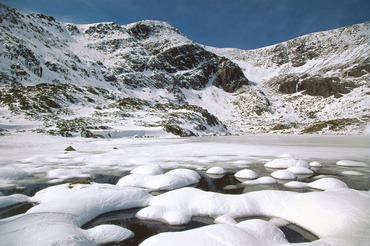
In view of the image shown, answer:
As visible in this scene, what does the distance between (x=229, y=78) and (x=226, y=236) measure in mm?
132415

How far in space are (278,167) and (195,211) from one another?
7.04m

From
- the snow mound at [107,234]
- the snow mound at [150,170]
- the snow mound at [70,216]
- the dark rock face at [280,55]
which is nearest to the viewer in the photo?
the snow mound at [70,216]

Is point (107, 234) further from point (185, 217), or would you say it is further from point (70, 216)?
point (185, 217)

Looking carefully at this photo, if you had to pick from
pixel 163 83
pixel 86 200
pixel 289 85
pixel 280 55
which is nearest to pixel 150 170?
pixel 86 200

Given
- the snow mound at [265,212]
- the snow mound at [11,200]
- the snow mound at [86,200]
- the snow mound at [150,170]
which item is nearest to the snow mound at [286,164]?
the snow mound at [265,212]

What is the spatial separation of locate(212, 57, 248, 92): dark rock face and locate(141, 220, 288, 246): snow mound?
12605 centimetres

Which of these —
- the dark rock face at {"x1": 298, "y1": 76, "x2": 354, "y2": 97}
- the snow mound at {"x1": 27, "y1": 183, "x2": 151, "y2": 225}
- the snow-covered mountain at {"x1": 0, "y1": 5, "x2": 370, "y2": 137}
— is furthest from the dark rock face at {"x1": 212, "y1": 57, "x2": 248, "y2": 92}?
the snow mound at {"x1": 27, "y1": 183, "x2": 151, "y2": 225}

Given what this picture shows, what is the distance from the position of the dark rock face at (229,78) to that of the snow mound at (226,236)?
414 ft

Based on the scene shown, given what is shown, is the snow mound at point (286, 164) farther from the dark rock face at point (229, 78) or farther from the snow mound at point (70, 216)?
the dark rock face at point (229, 78)

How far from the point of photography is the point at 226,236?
9.88 ft

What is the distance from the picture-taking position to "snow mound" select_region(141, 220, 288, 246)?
115 inches

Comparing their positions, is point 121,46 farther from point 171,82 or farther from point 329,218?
point 329,218

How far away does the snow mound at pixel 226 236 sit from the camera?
9.58ft

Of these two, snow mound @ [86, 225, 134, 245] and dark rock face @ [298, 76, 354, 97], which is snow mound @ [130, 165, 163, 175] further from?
dark rock face @ [298, 76, 354, 97]
